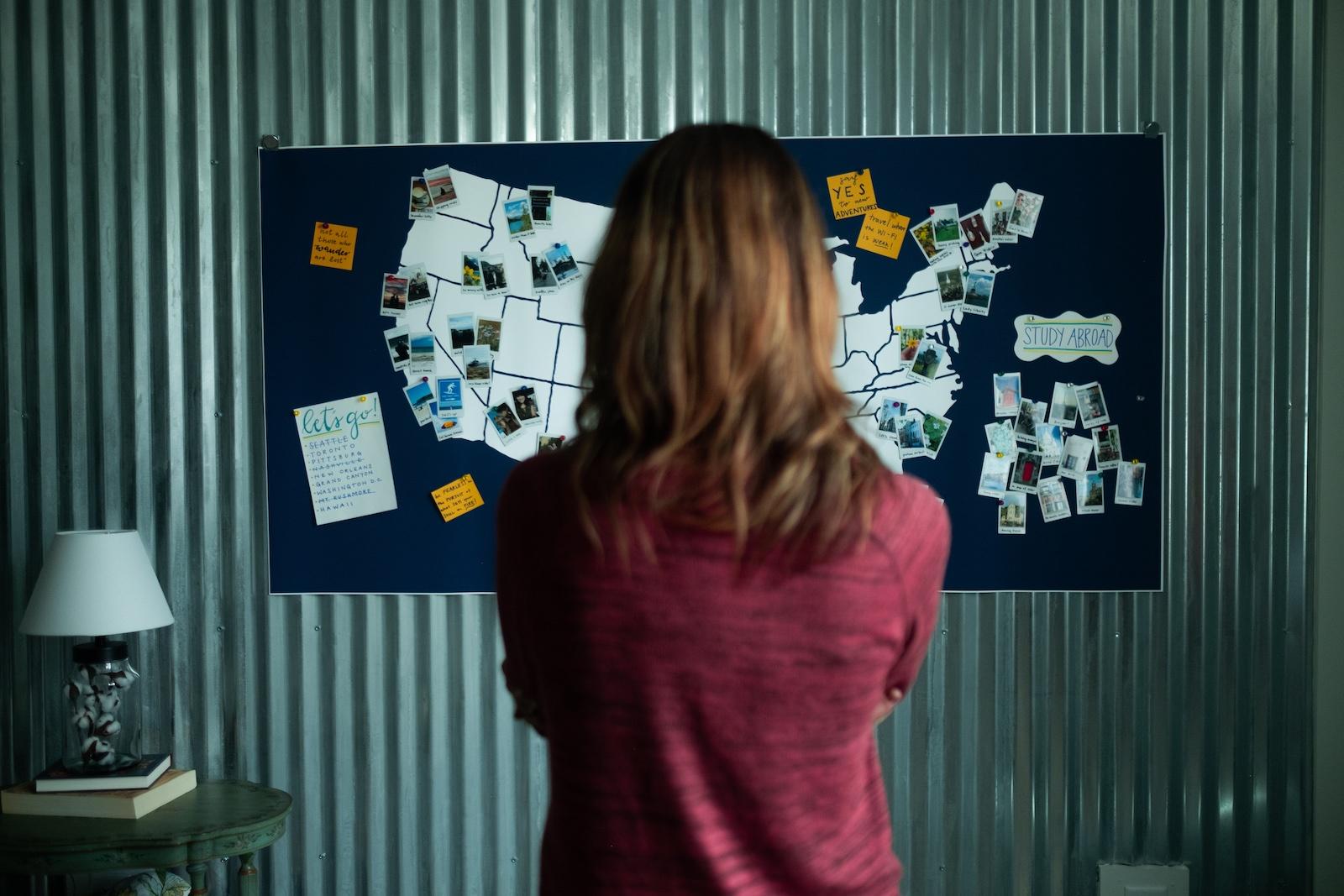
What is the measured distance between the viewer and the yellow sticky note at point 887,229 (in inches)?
103

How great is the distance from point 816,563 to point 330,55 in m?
2.30

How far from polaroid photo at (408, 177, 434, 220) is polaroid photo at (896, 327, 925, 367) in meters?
1.17

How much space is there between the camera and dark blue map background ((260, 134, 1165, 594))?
102 inches

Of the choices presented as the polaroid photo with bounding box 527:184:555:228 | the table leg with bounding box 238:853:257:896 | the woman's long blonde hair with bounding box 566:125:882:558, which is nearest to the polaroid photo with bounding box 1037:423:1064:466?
the polaroid photo with bounding box 527:184:555:228

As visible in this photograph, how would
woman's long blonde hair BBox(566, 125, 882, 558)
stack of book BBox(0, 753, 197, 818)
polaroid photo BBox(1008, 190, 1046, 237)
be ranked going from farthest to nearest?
1. polaroid photo BBox(1008, 190, 1046, 237)
2. stack of book BBox(0, 753, 197, 818)
3. woman's long blonde hair BBox(566, 125, 882, 558)

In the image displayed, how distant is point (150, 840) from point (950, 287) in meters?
2.15

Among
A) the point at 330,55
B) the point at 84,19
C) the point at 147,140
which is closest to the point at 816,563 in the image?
the point at 330,55

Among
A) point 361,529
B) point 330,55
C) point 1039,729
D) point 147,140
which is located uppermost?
point 330,55

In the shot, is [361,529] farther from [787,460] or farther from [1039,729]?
[787,460]

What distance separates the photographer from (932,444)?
2.62 meters

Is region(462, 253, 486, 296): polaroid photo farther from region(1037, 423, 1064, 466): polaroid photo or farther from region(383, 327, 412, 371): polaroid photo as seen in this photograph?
region(1037, 423, 1064, 466): polaroid photo

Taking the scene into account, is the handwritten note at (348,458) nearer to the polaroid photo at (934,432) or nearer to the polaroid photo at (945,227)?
the polaroid photo at (934,432)

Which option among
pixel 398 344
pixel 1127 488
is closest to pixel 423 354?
pixel 398 344

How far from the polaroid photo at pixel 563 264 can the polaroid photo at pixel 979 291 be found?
3.06 feet
